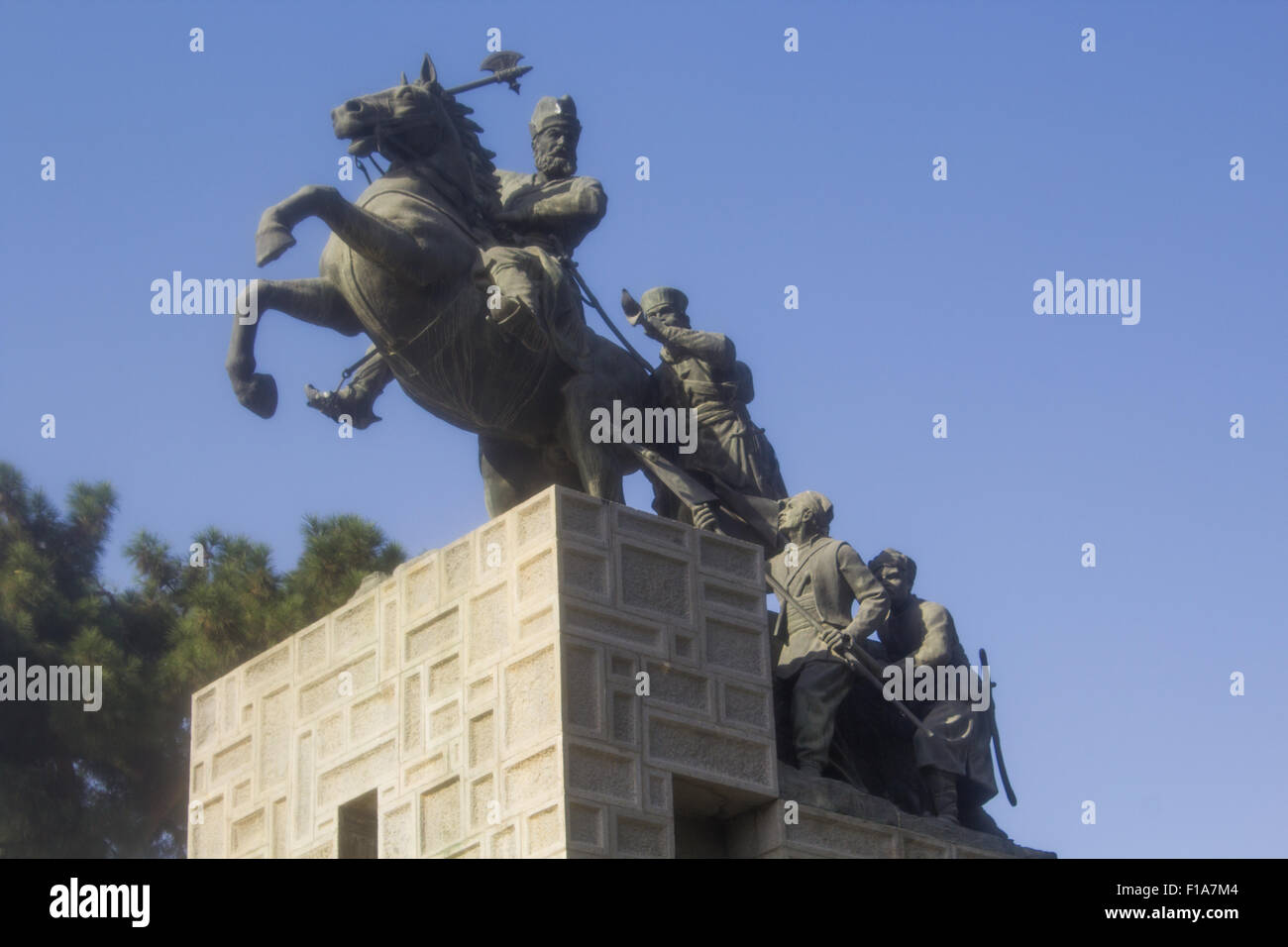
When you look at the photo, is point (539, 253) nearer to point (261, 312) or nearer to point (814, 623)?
point (261, 312)

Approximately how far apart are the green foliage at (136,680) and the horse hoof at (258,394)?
22.2 ft

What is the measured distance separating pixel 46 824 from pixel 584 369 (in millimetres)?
8804

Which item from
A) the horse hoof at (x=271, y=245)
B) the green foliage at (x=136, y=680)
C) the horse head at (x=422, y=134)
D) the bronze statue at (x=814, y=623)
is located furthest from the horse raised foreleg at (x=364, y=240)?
the green foliage at (x=136, y=680)

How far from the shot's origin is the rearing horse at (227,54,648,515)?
13.2 m

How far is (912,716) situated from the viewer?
13.6 metres

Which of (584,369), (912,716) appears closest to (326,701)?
(584,369)

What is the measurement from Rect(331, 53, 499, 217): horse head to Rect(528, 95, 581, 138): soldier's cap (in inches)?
21.6

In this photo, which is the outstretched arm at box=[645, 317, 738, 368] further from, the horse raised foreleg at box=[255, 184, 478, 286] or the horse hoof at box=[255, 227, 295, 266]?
the horse hoof at box=[255, 227, 295, 266]

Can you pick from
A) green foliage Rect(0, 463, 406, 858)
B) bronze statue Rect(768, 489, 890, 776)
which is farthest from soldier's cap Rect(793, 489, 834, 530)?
green foliage Rect(0, 463, 406, 858)

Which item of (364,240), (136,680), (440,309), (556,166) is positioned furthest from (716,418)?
(136,680)

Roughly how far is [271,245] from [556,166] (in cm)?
257

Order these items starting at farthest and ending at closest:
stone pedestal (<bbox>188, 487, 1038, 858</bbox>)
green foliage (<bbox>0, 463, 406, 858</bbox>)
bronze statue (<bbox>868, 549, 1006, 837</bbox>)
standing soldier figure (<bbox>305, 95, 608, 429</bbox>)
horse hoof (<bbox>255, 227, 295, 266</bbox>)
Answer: green foliage (<bbox>0, 463, 406, 858</bbox>) < bronze statue (<bbox>868, 549, 1006, 837</bbox>) < standing soldier figure (<bbox>305, 95, 608, 429</bbox>) < horse hoof (<bbox>255, 227, 295, 266</bbox>) < stone pedestal (<bbox>188, 487, 1038, 858</bbox>)

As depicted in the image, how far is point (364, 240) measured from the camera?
12953 millimetres

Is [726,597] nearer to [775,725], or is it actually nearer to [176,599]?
[775,725]
